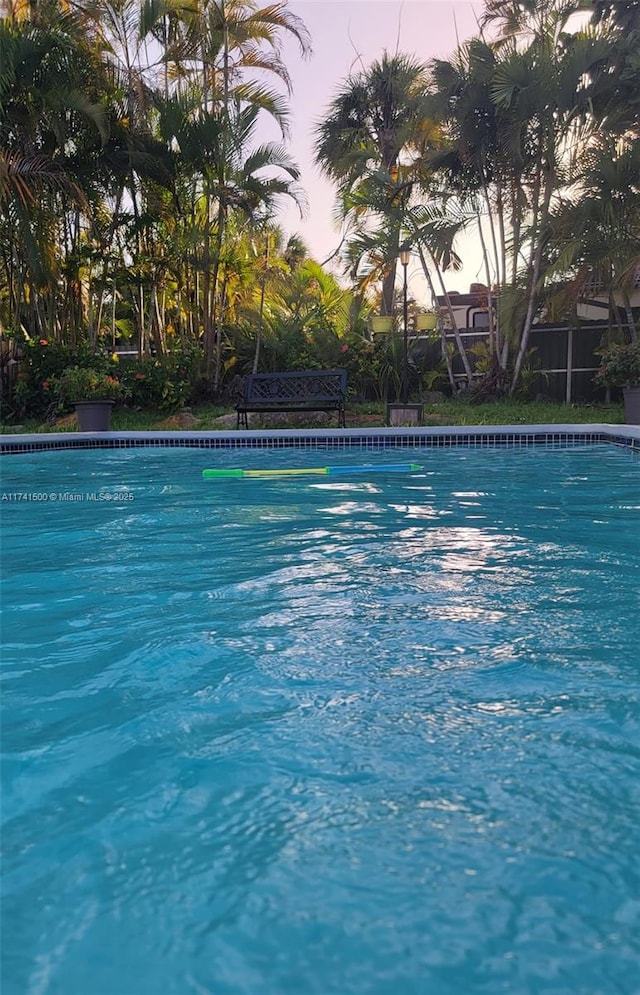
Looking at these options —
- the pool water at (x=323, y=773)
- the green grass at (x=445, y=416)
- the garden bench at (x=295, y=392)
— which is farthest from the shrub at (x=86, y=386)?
the pool water at (x=323, y=773)

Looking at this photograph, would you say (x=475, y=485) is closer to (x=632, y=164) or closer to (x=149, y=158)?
(x=632, y=164)

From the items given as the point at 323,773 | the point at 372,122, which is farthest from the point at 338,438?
the point at 372,122

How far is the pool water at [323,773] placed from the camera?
1364mm

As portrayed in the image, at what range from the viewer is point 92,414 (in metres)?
11.2

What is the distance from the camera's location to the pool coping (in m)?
9.84

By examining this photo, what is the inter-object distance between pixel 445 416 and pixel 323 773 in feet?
35.0

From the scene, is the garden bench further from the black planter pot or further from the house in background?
the house in background

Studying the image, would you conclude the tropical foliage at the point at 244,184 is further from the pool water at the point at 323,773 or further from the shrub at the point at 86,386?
the pool water at the point at 323,773

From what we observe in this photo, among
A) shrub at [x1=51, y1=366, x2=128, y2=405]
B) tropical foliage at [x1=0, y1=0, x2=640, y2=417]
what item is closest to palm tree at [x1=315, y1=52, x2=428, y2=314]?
tropical foliage at [x1=0, y1=0, x2=640, y2=417]

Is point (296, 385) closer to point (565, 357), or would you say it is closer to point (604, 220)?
point (604, 220)

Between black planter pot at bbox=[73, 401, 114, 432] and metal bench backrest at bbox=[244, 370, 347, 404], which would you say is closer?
black planter pot at bbox=[73, 401, 114, 432]

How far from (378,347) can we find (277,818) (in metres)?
12.6

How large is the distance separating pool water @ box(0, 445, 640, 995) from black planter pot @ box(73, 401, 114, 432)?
23.9 ft

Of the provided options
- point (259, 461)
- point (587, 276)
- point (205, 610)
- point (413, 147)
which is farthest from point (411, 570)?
point (413, 147)
